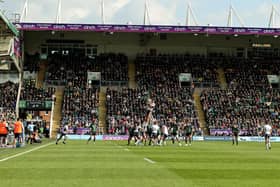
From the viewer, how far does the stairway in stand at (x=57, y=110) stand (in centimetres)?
5744

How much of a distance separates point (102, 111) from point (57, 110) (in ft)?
16.8

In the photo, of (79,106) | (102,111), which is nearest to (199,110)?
(102,111)

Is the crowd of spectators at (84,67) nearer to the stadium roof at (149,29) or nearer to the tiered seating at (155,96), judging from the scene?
the tiered seating at (155,96)

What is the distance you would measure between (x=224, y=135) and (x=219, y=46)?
18648 mm

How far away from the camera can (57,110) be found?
60.7 metres

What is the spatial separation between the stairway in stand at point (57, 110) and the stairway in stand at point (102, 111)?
4510 mm

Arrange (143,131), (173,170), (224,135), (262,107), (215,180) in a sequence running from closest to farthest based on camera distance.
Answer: (215,180) < (173,170) < (143,131) < (224,135) < (262,107)

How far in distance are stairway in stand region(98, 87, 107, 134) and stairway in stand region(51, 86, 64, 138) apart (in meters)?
4.51

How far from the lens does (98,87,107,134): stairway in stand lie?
57844 mm

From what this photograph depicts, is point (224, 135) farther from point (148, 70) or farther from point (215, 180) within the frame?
point (215, 180)

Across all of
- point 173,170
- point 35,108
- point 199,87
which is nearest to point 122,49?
point 199,87

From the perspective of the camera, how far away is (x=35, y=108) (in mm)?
60031

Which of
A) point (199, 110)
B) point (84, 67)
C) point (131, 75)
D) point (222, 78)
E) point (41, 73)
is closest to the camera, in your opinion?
point (199, 110)

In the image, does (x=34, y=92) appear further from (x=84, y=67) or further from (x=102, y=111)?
(x=84, y=67)
